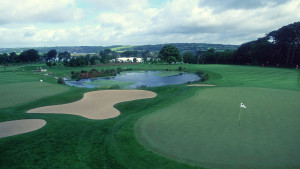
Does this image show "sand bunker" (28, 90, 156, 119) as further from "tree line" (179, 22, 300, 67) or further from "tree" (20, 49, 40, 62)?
"tree" (20, 49, 40, 62)

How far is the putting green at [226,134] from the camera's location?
28.4 ft

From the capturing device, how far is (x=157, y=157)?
9.09 metres

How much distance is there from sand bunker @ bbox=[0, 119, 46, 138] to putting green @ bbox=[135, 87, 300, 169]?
7617 mm

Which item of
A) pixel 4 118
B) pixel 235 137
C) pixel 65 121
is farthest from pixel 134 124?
pixel 4 118

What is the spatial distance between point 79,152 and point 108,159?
1.75 metres

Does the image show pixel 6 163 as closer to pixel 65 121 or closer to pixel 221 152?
pixel 65 121

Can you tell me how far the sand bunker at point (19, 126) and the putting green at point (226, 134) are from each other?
7.62 m

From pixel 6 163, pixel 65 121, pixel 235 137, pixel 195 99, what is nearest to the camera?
pixel 6 163

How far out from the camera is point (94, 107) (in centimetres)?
2094

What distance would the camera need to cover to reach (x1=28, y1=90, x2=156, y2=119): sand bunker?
18.7m

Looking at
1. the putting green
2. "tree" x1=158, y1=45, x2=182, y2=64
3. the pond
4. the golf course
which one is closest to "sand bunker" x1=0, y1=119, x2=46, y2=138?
the golf course

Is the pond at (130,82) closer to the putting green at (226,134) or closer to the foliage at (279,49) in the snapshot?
the putting green at (226,134)

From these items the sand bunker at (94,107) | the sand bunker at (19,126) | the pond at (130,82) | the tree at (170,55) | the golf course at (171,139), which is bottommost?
the pond at (130,82)

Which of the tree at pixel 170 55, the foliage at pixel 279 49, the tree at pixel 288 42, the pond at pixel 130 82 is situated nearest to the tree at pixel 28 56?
the tree at pixel 170 55
